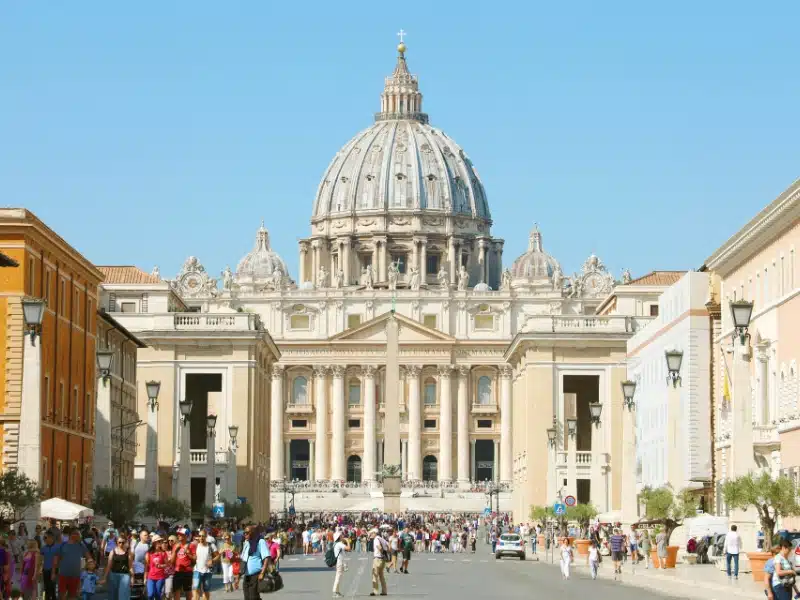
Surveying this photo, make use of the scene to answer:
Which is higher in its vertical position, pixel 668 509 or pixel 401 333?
pixel 401 333

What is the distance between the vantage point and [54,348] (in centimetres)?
6178

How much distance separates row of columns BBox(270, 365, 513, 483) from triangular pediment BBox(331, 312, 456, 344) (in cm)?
245

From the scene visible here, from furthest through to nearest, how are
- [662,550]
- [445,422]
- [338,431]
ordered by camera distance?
[338,431] → [445,422] → [662,550]

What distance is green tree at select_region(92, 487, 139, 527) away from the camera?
202ft

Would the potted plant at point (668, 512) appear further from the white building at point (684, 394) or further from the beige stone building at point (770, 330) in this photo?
the white building at point (684, 394)

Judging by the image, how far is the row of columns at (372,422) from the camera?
172 metres

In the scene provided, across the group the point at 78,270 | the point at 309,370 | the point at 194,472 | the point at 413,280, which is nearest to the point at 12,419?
the point at 78,270

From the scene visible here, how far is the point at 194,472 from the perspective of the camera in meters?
102

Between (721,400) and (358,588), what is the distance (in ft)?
84.0

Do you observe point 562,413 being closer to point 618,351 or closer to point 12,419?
point 618,351

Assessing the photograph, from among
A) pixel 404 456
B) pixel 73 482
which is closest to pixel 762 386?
pixel 73 482

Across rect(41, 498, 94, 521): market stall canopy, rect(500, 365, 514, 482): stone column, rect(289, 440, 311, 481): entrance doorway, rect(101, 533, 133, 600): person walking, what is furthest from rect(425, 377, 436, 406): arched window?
rect(101, 533, 133, 600): person walking

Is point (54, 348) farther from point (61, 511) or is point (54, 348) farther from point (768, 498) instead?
point (768, 498)

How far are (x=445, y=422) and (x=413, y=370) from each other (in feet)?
16.6
